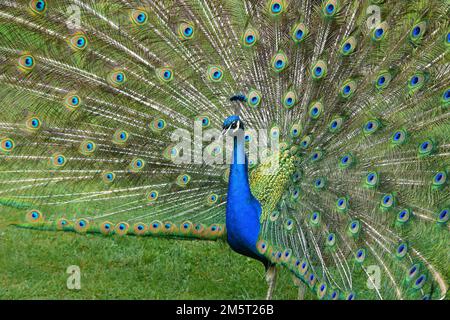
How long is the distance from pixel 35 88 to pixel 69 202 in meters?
0.64

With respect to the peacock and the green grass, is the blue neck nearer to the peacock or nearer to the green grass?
the peacock

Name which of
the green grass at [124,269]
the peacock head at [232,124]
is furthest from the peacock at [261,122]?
the green grass at [124,269]

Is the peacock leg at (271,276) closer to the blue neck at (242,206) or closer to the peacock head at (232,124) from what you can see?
the blue neck at (242,206)

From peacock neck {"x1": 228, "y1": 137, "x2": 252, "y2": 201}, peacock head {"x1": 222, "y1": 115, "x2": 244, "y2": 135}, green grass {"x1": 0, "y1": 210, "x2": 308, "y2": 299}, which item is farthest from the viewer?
green grass {"x1": 0, "y1": 210, "x2": 308, "y2": 299}

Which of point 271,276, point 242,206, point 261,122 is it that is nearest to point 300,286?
point 271,276

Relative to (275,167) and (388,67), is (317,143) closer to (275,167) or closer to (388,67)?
(275,167)

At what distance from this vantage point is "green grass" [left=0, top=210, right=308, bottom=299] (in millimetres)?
4035

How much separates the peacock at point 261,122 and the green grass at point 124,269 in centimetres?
59

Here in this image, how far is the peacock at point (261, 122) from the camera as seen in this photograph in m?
3.15

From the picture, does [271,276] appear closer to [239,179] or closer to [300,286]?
[300,286]

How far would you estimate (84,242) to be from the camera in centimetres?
466

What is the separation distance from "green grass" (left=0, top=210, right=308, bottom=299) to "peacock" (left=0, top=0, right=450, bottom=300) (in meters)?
0.59

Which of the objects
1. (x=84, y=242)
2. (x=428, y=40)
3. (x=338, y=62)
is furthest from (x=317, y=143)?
(x=84, y=242)

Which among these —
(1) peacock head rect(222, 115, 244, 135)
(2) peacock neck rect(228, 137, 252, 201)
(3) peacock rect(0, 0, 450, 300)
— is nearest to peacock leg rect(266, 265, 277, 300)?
(3) peacock rect(0, 0, 450, 300)
